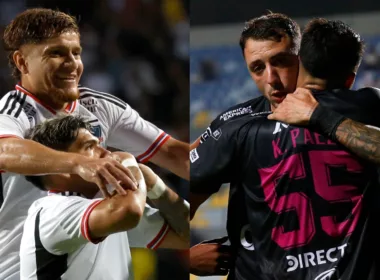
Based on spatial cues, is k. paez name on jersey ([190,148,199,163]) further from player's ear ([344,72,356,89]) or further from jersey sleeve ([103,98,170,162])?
player's ear ([344,72,356,89])

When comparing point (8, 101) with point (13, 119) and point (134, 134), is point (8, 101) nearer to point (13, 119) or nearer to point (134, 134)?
point (13, 119)

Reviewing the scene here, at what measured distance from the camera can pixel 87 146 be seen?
6.86ft

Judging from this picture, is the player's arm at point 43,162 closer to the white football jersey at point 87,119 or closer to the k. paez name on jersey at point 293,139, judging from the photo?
the white football jersey at point 87,119

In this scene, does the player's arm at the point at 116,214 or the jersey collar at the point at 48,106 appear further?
the jersey collar at the point at 48,106

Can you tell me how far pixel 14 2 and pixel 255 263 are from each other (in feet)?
4.02

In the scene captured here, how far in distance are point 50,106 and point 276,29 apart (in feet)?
2.61

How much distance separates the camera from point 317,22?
6.12ft

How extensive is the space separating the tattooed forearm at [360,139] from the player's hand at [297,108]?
0.10 metres

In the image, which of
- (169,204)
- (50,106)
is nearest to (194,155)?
(169,204)

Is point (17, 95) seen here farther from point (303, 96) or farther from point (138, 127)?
point (303, 96)

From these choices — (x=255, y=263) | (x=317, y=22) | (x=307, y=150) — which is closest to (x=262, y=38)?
(x=317, y=22)

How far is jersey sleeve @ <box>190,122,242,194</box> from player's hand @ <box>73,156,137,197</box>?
0.20 metres

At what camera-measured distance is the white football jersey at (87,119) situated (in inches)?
84.7

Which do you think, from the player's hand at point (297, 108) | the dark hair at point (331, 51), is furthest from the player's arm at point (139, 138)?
the dark hair at point (331, 51)
